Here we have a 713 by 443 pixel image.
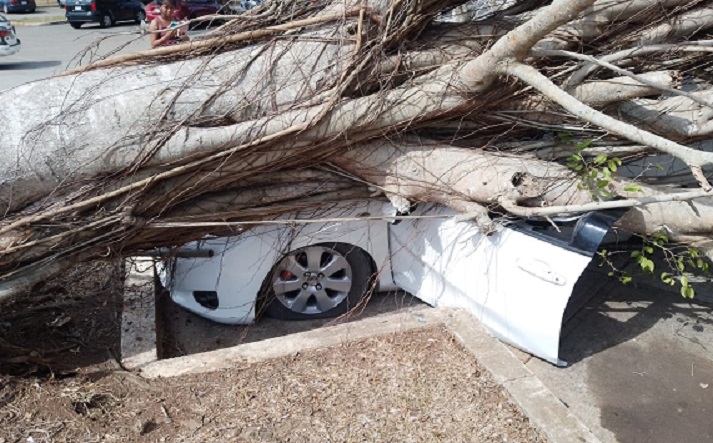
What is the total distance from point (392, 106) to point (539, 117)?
→ 1.20 metres

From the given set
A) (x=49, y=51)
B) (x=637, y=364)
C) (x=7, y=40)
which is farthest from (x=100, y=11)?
(x=637, y=364)

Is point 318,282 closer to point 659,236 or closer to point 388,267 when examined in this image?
point 388,267

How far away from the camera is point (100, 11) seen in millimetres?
26781

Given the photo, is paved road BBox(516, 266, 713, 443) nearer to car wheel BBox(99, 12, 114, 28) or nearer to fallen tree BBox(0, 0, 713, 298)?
fallen tree BBox(0, 0, 713, 298)

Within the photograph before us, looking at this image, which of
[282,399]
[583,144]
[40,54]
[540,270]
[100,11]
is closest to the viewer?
[282,399]

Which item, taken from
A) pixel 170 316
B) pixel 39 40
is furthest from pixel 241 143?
pixel 39 40

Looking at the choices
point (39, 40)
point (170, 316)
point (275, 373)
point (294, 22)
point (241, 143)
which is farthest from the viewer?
point (39, 40)

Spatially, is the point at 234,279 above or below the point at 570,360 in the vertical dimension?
above

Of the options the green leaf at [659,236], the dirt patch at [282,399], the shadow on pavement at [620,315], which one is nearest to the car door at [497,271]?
the shadow on pavement at [620,315]

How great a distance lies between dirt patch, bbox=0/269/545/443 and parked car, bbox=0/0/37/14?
3335 centimetres

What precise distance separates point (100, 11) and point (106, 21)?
24.4 inches

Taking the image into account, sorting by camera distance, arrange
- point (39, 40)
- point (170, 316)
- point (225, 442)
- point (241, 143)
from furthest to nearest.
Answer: point (39, 40) < point (170, 316) < point (241, 143) < point (225, 442)

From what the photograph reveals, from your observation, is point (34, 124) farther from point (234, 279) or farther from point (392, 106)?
point (392, 106)

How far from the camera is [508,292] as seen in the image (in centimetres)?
489
